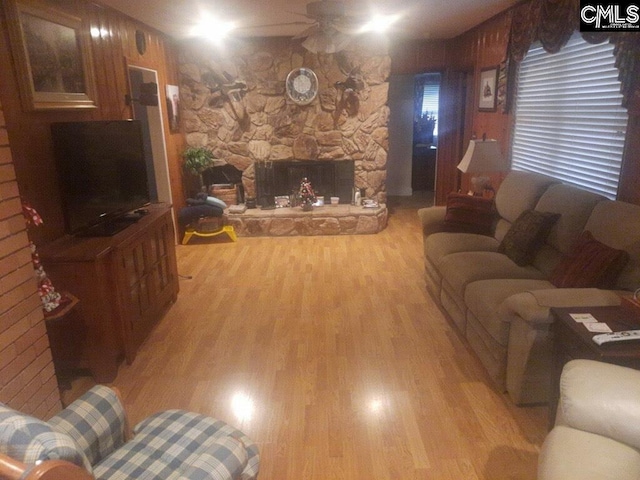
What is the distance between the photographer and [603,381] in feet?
5.11

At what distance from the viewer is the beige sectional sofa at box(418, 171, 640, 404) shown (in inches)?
88.5

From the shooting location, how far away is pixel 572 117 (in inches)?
140

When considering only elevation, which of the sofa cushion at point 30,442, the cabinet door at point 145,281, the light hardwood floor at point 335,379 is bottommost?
the light hardwood floor at point 335,379

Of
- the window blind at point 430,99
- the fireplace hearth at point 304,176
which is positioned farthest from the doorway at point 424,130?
the fireplace hearth at point 304,176

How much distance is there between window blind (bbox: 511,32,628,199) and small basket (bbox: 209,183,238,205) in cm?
334

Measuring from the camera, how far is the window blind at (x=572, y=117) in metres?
3.03

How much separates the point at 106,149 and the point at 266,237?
284 cm

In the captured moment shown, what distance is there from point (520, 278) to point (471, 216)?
1.05 meters

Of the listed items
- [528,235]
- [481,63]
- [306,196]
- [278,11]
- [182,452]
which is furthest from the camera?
[306,196]

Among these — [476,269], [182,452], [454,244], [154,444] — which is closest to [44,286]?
[154,444]

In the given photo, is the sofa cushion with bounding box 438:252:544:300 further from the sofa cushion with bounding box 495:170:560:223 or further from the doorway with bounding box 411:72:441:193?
the doorway with bounding box 411:72:441:193

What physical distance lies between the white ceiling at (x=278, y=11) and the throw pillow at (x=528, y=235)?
6.65 ft

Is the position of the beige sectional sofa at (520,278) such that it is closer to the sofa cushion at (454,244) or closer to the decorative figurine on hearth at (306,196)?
the sofa cushion at (454,244)

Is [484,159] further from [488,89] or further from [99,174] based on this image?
[99,174]
